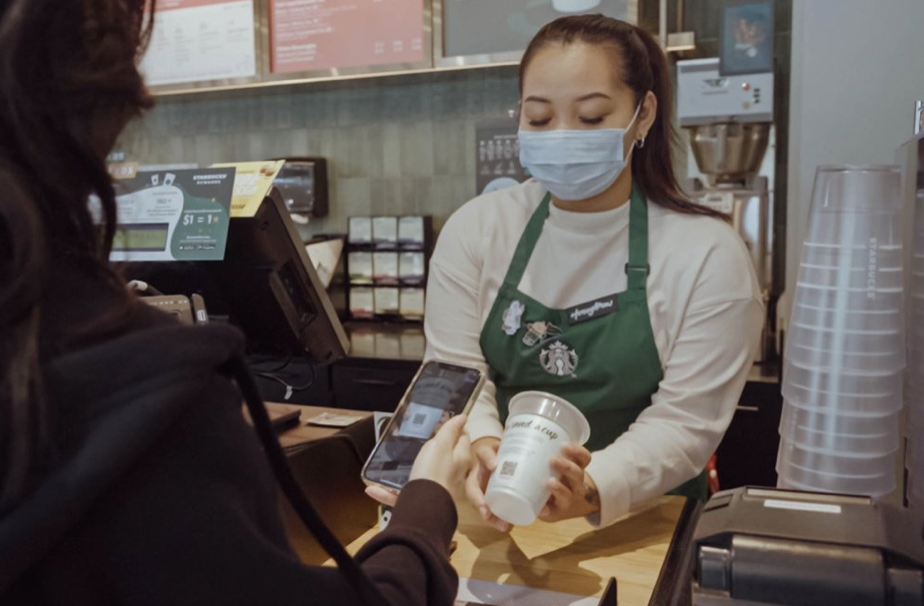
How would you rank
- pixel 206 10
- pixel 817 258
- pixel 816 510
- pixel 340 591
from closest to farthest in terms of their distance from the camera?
pixel 340 591 → pixel 816 510 → pixel 817 258 → pixel 206 10

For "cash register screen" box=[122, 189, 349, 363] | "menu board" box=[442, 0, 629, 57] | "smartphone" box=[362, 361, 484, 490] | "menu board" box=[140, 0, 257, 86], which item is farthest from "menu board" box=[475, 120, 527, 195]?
"smartphone" box=[362, 361, 484, 490]

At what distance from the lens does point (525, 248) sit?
1635 millimetres

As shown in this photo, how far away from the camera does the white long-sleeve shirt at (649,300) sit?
4.33ft

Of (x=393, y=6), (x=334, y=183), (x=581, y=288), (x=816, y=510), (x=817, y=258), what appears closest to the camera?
(x=816, y=510)

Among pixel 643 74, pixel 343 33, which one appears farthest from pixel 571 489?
pixel 343 33

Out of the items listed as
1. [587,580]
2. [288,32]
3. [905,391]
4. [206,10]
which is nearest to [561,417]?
[587,580]

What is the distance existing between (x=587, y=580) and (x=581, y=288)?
2.27 ft

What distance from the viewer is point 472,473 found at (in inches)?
45.9

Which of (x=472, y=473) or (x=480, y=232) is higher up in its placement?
(x=480, y=232)

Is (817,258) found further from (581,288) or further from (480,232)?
(480,232)

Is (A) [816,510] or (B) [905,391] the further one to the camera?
(B) [905,391]

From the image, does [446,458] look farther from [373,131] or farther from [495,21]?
[373,131]

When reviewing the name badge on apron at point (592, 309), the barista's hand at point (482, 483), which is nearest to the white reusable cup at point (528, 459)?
the barista's hand at point (482, 483)

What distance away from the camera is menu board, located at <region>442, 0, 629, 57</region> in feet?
9.31
